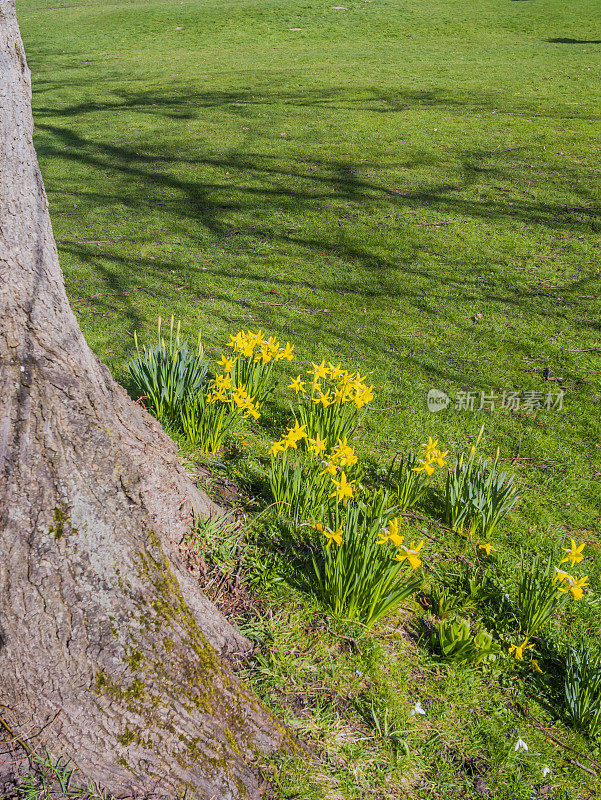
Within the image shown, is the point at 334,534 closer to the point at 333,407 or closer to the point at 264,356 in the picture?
the point at 333,407

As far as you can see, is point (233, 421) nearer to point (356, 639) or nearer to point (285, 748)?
point (356, 639)

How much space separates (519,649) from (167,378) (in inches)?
87.1

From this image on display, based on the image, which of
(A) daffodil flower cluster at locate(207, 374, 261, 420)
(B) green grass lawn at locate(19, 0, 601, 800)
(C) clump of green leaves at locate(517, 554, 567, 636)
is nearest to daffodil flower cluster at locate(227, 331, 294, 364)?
(A) daffodil flower cluster at locate(207, 374, 261, 420)

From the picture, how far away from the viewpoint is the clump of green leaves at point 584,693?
212 cm

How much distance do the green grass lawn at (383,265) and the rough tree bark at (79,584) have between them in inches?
14.0

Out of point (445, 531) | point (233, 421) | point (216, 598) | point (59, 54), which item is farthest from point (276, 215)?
point (59, 54)

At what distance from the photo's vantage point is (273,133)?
10078 millimetres

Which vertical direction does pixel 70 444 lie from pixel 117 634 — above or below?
above

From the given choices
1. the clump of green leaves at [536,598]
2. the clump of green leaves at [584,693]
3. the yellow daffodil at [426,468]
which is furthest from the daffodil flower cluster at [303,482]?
the clump of green leaves at [584,693]

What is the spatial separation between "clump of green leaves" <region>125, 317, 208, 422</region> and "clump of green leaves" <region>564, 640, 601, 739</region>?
219 centimetres

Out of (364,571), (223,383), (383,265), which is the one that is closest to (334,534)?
(364,571)

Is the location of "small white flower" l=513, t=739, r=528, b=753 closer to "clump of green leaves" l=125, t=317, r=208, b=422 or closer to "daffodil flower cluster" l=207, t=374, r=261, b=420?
"daffodil flower cluster" l=207, t=374, r=261, b=420

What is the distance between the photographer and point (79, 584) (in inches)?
65.0

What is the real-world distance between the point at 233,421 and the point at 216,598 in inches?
47.7
